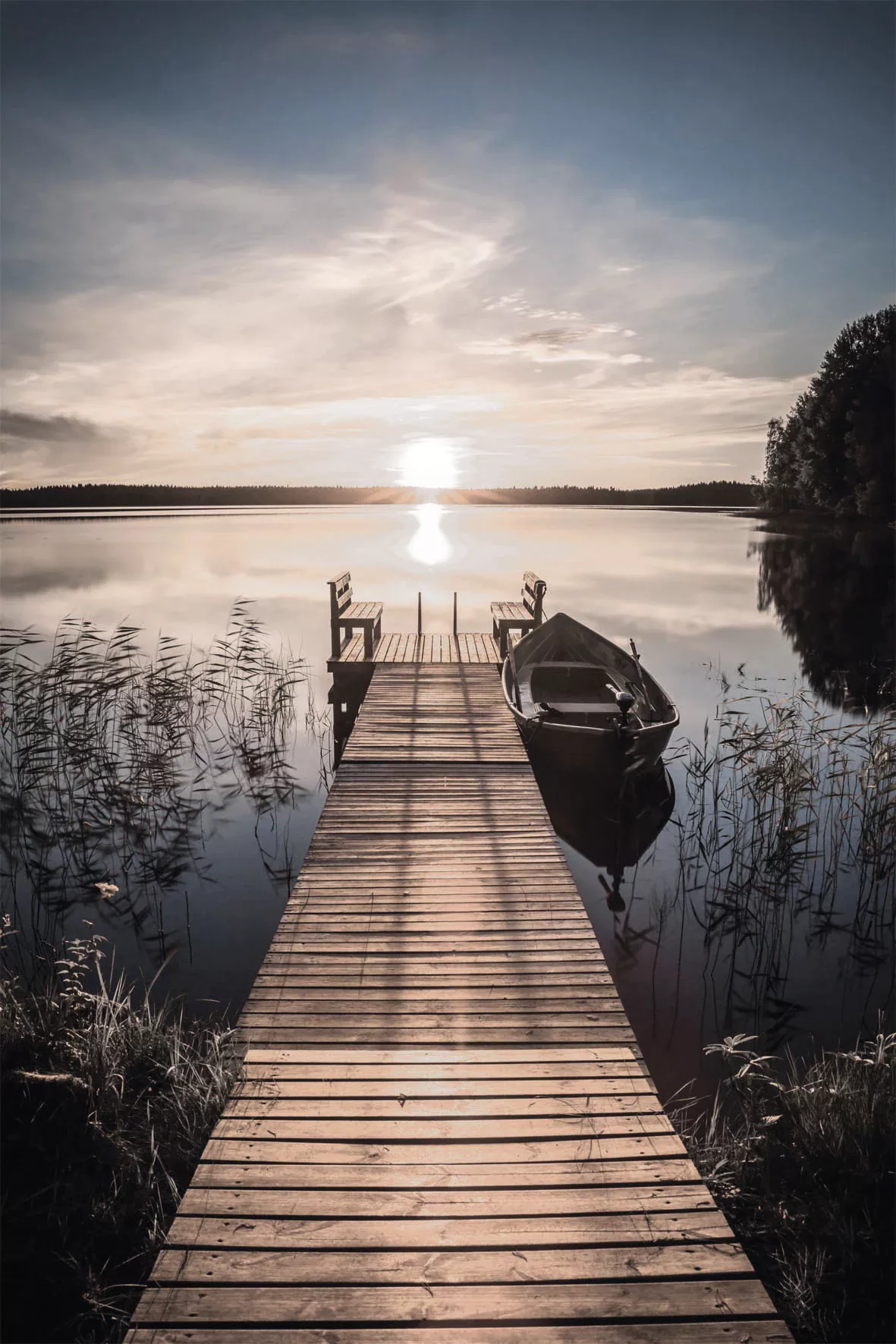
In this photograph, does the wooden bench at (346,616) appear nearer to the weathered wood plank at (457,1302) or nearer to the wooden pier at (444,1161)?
the wooden pier at (444,1161)

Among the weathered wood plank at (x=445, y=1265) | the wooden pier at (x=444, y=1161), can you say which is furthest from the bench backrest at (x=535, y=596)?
the weathered wood plank at (x=445, y=1265)

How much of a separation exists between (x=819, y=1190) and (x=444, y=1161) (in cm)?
184

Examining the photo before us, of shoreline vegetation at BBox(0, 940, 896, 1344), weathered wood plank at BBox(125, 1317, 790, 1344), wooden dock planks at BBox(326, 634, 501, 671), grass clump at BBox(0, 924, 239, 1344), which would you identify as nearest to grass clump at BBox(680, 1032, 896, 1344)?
shoreline vegetation at BBox(0, 940, 896, 1344)

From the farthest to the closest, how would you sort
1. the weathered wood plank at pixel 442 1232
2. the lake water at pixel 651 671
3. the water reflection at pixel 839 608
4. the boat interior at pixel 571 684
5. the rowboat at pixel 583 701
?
1. the water reflection at pixel 839 608
2. the boat interior at pixel 571 684
3. the rowboat at pixel 583 701
4. the lake water at pixel 651 671
5. the weathered wood plank at pixel 442 1232

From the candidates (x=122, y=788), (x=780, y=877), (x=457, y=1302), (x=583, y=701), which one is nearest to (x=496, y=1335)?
(x=457, y=1302)

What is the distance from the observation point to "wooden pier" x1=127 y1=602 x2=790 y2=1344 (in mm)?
2426

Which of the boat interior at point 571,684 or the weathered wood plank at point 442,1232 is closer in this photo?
the weathered wood plank at point 442,1232

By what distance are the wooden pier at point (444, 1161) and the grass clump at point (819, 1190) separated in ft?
2.32

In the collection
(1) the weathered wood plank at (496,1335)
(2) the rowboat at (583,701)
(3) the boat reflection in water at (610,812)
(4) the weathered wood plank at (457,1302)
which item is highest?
(2) the rowboat at (583,701)

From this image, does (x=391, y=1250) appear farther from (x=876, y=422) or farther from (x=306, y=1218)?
(x=876, y=422)

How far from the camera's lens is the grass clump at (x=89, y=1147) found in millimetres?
3109

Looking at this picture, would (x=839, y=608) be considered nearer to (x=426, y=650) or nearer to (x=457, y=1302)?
(x=426, y=650)

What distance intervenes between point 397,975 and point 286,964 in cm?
67

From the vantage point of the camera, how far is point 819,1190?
3.52 meters
